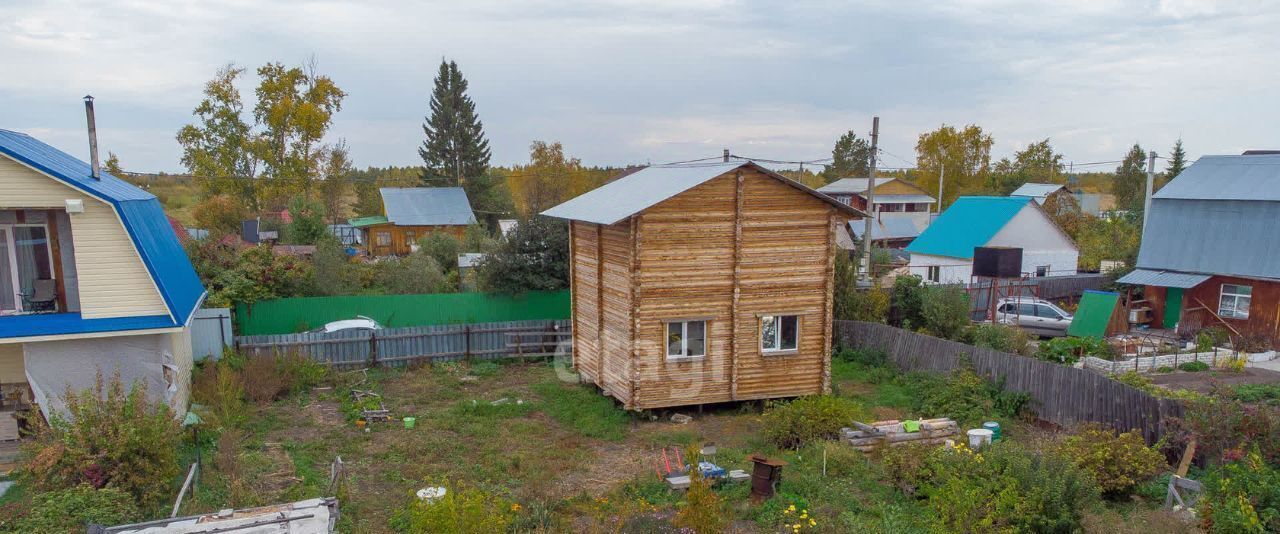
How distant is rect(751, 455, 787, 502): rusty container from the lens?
11.6 meters

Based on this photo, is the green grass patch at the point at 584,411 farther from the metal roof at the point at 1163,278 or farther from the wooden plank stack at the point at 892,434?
the metal roof at the point at 1163,278

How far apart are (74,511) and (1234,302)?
101 ft

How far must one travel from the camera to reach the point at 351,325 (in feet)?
70.9

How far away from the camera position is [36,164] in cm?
1234

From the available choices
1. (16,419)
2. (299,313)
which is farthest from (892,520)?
(299,313)

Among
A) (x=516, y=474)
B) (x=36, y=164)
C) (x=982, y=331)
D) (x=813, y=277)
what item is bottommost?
(x=516, y=474)

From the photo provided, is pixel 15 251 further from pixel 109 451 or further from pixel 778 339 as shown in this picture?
pixel 778 339

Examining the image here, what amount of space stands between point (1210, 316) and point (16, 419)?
1273 inches

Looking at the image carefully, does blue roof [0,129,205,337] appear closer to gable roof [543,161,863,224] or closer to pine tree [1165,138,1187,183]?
gable roof [543,161,863,224]

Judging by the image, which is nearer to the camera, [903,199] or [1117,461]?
[1117,461]

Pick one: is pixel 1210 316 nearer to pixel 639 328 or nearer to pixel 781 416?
pixel 781 416

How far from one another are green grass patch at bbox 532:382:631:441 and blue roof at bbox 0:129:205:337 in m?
7.65

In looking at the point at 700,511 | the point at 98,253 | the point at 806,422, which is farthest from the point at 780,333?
the point at 98,253

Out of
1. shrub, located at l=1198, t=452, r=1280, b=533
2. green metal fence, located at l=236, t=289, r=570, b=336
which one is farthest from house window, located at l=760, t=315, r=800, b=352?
green metal fence, located at l=236, t=289, r=570, b=336
